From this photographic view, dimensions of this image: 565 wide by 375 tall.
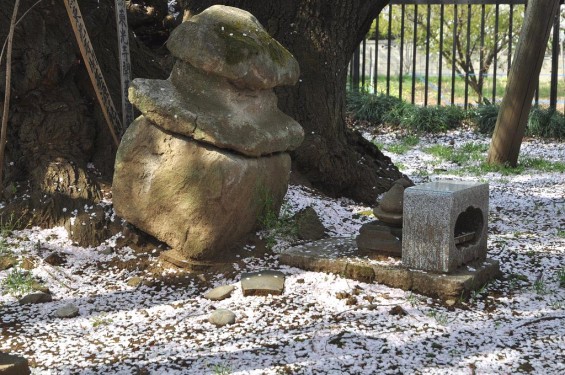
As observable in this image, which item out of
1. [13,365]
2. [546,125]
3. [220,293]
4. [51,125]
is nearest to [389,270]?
[220,293]

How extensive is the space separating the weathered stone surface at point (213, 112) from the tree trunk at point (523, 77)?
418 centimetres

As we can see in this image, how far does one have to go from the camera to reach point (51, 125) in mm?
5633

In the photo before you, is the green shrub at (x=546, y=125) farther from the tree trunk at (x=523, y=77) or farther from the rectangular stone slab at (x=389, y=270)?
the rectangular stone slab at (x=389, y=270)

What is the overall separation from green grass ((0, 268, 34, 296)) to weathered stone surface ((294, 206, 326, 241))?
1767mm

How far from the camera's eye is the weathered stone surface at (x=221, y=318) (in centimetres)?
416

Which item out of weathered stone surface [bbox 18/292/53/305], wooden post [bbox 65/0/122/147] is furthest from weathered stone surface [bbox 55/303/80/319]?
wooden post [bbox 65/0/122/147]

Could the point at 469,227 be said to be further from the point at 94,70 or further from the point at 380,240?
the point at 94,70

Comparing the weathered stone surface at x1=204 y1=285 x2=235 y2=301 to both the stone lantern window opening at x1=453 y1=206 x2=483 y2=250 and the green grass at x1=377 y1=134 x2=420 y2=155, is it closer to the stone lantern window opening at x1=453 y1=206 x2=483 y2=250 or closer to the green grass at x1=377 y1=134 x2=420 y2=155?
the stone lantern window opening at x1=453 y1=206 x2=483 y2=250

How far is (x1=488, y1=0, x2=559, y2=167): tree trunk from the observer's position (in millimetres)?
8320

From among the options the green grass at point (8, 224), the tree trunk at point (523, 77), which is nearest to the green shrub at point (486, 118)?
the tree trunk at point (523, 77)

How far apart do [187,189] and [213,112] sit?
1.65 feet

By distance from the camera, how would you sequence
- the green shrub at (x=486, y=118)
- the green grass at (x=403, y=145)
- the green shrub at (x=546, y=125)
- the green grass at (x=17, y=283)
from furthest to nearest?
the green shrub at (x=486, y=118), the green shrub at (x=546, y=125), the green grass at (x=403, y=145), the green grass at (x=17, y=283)

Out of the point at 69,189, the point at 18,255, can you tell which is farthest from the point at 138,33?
the point at 18,255

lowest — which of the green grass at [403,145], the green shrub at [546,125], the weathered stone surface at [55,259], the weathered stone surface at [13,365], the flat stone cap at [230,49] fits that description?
the weathered stone surface at [13,365]
